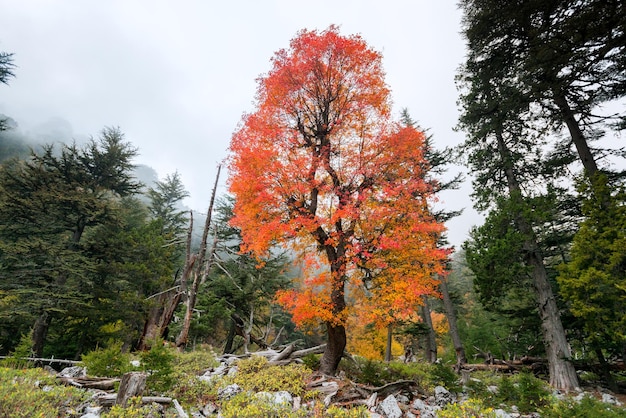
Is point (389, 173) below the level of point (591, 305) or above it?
above

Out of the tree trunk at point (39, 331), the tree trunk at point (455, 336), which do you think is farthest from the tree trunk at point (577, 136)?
the tree trunk at point (39, 331)

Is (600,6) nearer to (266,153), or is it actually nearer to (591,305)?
(591,305)

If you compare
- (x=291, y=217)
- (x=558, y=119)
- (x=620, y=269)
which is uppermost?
(x=558, y=119)

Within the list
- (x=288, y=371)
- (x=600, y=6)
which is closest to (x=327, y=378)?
(x=288, y=371)

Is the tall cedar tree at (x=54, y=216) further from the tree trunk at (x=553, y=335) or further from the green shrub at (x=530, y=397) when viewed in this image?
the tree trunk at (x=553, y=335)

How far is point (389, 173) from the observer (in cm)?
796

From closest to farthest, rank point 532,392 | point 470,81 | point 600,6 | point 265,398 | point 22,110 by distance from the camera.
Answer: point 265,398, point 532,392, point 600,6, point 470,81, point 22,110

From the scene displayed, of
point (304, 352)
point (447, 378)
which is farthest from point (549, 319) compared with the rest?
point (304, 352)

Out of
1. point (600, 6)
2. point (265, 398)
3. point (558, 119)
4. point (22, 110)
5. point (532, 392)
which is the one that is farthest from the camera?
point (22, 110)

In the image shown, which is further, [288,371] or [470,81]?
[470,81]

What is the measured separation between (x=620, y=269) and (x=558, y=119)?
237 inches

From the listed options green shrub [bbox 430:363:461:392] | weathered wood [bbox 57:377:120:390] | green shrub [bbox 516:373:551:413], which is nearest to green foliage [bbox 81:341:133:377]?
weathered wood [bbox 57:377:120:390]

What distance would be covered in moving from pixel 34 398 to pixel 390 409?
6.43m

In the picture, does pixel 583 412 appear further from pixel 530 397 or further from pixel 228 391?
pixel 228 391
